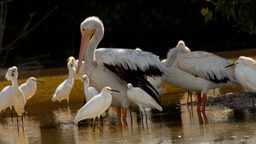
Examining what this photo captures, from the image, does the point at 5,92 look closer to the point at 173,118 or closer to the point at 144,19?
the point at 173,118

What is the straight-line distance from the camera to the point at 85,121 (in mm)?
13289

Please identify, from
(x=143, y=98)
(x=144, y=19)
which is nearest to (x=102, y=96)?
(x=143, y=98)

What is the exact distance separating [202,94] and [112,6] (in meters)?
16.9

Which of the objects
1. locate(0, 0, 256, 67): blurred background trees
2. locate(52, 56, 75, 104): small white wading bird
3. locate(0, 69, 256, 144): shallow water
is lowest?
locate(0, 69, 256, 144): shallow water

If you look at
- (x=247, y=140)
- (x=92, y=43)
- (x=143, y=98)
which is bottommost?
(x=247, y=140)

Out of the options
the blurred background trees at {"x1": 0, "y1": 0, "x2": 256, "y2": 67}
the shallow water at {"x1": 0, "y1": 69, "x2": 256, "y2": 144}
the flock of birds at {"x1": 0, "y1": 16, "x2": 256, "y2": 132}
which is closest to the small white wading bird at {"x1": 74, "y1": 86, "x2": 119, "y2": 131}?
the shallow water at {"x1": 0, "y1": 69, "x2": 256, "y2": 144}

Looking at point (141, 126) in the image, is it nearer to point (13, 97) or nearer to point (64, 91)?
point (13, 97)

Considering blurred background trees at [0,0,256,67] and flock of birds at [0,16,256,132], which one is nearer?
flock of birds at [0,16,256,132]

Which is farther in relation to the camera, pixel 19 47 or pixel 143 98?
pixel 19 47

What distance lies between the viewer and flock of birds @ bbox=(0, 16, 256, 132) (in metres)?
13.1

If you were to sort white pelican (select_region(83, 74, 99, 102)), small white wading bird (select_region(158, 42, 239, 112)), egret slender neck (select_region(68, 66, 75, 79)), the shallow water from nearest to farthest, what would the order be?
the shallow water < white pelican (select_region(83, 74, 99, 102)) < small white wading bird (select_region(158, 42, 239, 112)) < egret slender neck (select_region(68, 66, 75, 79))

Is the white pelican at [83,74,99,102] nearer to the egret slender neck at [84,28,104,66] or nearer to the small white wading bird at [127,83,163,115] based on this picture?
the egret slender neck at [84,28,104,66]

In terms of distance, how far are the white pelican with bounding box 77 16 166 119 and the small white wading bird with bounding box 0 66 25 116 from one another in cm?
109

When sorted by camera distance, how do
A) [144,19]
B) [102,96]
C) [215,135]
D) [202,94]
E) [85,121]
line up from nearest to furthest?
[215,135]
[102,96]
[85,121]
[202,94]
[144,19]
